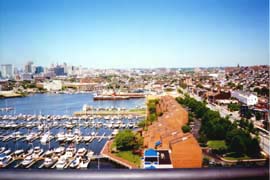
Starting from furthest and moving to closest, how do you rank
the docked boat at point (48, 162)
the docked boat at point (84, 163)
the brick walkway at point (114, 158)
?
the docked boat at point (48, 162) → the docked boat at point (84, 163) → the brick walkway at point (114, 158)

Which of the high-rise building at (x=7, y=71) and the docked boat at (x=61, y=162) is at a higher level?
the high-rise building at (x=7, y=71)

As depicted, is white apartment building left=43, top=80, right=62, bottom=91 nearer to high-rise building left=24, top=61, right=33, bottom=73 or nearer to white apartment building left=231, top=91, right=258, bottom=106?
high-rise building left=24, top=61, right=33, bottom=73

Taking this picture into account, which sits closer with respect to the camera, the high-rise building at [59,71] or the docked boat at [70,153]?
the docked boat at [70,153]

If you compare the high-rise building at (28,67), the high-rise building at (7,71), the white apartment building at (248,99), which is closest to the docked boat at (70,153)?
the white apartment building at (248,99)

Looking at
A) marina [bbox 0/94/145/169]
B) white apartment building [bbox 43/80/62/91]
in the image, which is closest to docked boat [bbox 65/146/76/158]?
marina [bbox 0/94/145/169]

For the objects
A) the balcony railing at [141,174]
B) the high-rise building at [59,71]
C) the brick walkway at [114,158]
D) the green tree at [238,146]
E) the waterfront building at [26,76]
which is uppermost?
the high-rise building at [59,71]

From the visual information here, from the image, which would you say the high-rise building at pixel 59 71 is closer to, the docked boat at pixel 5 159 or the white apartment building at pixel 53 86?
the white apartment building at pixel 53 86

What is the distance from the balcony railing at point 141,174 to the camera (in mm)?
227

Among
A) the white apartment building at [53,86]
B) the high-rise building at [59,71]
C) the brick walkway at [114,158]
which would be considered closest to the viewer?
the brick walkway at [114,158]

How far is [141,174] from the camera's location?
0.23 metres

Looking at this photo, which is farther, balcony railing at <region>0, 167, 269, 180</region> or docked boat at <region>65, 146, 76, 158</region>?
docked boat at <region>65, 146, 76, 158</region>

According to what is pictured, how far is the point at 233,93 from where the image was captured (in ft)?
35.1

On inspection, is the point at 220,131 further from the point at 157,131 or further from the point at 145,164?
the point at 145,164

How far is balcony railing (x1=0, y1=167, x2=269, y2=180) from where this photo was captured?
0.23m
